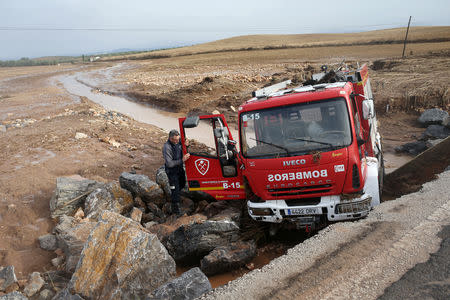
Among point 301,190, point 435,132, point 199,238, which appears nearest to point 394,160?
point 435,132

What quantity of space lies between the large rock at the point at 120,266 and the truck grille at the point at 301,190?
6.13ft

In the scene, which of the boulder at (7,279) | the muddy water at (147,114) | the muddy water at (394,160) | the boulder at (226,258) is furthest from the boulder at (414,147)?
the boulder at (7,279)

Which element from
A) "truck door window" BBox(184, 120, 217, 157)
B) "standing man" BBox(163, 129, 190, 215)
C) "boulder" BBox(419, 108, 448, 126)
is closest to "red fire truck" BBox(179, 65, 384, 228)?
"standing man" BBox(163, 129, 190, 215)

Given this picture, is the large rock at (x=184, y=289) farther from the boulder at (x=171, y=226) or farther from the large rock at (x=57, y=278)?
the large rock at (x=57, y=278)

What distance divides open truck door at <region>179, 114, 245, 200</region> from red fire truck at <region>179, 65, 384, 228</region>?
0.03 m

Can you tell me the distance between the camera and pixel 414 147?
11961 mm

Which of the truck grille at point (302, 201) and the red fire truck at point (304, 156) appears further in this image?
the truck grille at point (302, 201)

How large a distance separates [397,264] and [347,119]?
2296mm

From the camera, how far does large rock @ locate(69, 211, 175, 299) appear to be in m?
4.81

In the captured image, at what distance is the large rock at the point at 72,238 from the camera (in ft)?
19.8

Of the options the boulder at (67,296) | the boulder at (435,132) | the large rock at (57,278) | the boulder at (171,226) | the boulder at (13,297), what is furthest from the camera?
the boulder at (435,132)

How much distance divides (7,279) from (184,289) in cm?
308

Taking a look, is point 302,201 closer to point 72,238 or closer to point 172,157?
point 172,157

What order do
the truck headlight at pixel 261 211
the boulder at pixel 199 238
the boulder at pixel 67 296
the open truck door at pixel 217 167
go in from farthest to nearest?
the open truck door at pixel 217 167
the boulder at pixel 199 238
the truck headlight at pixel 261 211
the boulder at pixel 67 296
